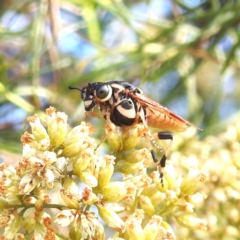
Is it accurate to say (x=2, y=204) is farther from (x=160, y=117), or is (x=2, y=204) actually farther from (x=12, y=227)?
(x=160, y=117)

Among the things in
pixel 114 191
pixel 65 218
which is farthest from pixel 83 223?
pixel 114 191

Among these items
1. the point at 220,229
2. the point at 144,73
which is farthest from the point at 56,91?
the point at 220,229

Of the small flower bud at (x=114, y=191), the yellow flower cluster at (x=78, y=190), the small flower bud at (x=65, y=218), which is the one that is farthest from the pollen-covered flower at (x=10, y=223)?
the small flower bud at (x=114, y=191)

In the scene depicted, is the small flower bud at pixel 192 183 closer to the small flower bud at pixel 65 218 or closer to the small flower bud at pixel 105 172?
the small flower bud at pixel 105 172

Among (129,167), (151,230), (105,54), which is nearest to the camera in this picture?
(151,230)

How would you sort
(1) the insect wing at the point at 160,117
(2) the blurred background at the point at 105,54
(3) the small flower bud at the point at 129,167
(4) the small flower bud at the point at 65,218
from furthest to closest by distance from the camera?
(2) the blurred background at the point at 105,54 → (1) the insect wing at the point at 160,117 → (3) the small flower bud at the point at 129,167 → (4) the small flower bud at the point at 65,218

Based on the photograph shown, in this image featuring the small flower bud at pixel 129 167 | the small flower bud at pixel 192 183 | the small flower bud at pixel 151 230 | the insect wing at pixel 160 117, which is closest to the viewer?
the small flower bud at pixel 151 230

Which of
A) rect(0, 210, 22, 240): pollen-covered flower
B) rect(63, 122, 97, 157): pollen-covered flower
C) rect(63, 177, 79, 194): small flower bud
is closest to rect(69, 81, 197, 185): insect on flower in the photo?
rect(63, 122, 97, 157): pollen-covered flower

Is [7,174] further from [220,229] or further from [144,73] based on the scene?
[144,73]

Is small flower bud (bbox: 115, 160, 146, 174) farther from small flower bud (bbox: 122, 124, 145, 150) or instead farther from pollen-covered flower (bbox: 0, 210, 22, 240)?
pollen-covered flower (bbox: 0, 210, 22, 240)
